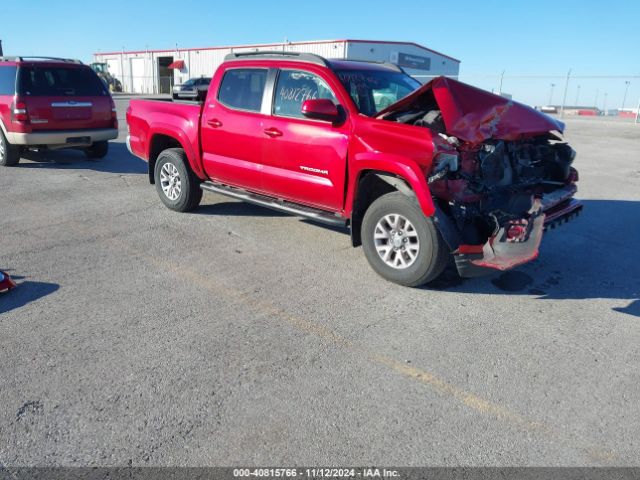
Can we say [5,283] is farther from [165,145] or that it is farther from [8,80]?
[8,80]

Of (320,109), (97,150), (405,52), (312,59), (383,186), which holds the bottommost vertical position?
(97,150)

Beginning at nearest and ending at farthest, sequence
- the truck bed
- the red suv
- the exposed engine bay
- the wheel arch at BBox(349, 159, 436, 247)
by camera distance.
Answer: the wheel arch at BBox(349, 159, 436, 247) < the exposed engine bay < the truck bed < the red suv

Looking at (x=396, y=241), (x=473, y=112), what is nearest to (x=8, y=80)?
(x=396, y=241)

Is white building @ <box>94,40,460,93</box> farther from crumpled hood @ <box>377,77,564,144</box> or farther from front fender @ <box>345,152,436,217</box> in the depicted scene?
front fender @ <box>345,152,436,217</box>

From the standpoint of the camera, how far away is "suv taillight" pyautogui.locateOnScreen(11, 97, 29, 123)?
9352mm

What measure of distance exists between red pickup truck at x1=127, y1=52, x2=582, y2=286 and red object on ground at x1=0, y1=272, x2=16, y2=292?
8.40 feet

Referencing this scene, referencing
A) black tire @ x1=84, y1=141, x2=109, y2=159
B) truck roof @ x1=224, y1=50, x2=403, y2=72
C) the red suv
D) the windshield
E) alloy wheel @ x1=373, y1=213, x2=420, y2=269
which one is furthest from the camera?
black tire @ x1=84, y1=141, x2=109, y2=159

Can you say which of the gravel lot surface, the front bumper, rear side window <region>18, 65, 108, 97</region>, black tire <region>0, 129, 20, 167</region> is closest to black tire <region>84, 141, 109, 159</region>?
rear side window <region>18, 65, 108, 97</region>

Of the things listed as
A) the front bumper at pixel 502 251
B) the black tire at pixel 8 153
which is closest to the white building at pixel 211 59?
the black tire at pixel 8 153

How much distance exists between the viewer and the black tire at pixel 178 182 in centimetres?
689

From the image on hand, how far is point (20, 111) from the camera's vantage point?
30.7 feet

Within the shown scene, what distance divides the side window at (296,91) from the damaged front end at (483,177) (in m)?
0.85

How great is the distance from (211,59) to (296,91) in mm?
44257

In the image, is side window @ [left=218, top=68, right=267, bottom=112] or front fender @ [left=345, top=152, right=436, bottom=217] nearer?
front fender @ [left=345, top=152, right=436, bottom=217]
